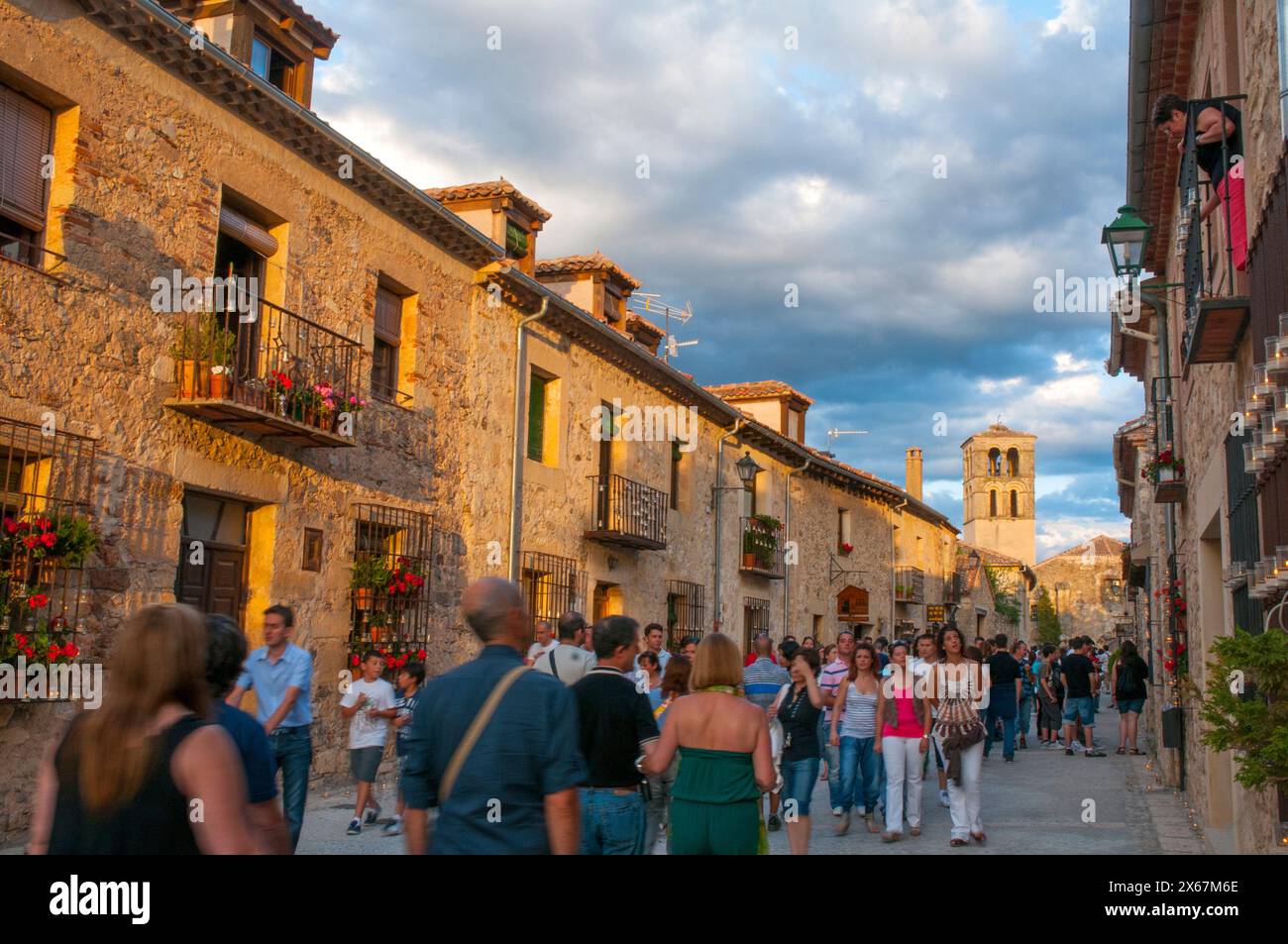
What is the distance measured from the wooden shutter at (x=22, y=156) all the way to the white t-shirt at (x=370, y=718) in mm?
4262

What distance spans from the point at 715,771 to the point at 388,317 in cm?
906

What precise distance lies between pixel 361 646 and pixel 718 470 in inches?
454

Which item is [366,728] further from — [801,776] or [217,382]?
[801,776]

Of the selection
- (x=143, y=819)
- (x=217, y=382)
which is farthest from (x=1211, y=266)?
(x=217, y=382)

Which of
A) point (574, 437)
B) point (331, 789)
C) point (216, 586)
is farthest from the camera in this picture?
point (574, 437)

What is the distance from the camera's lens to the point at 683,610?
787 inches

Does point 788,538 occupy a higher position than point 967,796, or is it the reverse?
point 788,538

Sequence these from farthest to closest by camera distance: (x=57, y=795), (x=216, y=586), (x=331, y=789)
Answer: (x=331, y=789), (x=216, y=586), (x=57, y=795)

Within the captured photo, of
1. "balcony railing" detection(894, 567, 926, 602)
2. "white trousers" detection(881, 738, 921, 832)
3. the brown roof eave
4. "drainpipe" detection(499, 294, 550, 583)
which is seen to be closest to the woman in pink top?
"white trousers" detection(881, 738, 921, 832)

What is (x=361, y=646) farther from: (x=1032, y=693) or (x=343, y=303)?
(x=1032, y=693)

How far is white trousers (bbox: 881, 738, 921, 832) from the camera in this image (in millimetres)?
9203
